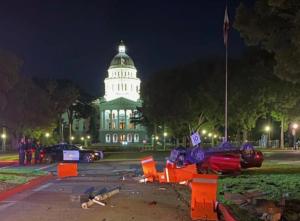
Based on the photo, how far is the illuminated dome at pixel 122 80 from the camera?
541 feet

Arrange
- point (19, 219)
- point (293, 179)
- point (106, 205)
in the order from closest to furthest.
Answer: point (19, 219), point (106, 205), point (293, 179)

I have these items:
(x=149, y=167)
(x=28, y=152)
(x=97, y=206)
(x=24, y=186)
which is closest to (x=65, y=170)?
(x=149, y=167)

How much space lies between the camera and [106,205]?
46.9 ft

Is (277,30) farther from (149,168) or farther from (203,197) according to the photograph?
(203,197)

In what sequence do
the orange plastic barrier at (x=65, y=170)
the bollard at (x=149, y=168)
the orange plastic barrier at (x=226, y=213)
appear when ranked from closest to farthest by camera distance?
the orange plastic barrier at (x=226, y=213)
the bollard at (x=149, y=168)
the orange plastic barrier at (x=65, y=170)

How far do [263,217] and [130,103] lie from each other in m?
147

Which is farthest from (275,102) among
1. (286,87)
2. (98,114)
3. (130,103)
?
(98,114)

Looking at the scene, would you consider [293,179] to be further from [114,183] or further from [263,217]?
[263,217]

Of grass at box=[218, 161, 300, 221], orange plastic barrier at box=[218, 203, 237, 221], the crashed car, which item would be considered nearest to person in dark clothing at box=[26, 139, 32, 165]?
the crashed car

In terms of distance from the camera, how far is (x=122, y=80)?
16462 cm

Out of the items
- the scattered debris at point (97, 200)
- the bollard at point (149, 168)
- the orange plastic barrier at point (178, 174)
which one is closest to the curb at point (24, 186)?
the scattered debris at point (97, 200)

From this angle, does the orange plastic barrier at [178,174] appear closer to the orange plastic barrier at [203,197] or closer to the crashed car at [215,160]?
the crashed car at [215,160]

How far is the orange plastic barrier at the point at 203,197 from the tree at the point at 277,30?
27.9 ft

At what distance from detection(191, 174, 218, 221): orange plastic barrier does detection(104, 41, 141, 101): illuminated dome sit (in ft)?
498
